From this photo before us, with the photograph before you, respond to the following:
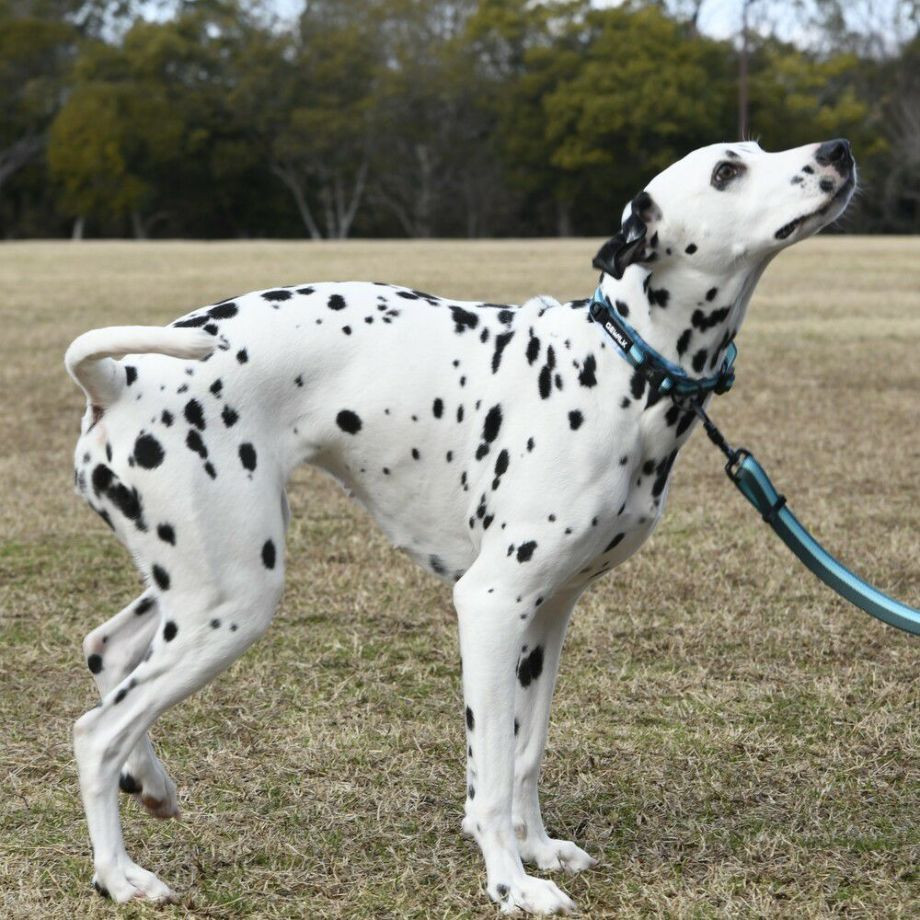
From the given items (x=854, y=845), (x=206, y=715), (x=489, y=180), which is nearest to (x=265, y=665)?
(x=206, y=715)

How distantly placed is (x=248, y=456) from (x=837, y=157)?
146 cm

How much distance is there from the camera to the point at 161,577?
3.23 metres

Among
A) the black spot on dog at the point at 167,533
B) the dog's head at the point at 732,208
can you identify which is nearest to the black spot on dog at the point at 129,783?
the black spot on dog at the point at 167,533

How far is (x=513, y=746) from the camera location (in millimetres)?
3285

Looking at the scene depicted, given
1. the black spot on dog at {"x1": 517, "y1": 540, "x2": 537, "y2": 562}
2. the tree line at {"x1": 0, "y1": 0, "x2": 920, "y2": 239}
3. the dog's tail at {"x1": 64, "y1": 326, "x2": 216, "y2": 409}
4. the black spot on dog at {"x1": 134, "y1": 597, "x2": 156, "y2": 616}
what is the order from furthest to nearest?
the tree line at {"x1": 0, "y1": 0, "x2": 920, "y2": 239} < the black spot on dog at {"x1": 134, "y1": 597, "x2": 156, "y2": 616} < the black spot on dog at {"x1": 517, "y1": 540, "x2": 537, "y2": 562} < the dog's tail at {"x1": 64, "y1": 326, "x2": 216, "y2": 409}

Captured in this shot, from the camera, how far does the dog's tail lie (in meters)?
3.02

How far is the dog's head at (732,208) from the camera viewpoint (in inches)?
121

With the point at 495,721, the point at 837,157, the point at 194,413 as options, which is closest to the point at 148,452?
the point at 194,413

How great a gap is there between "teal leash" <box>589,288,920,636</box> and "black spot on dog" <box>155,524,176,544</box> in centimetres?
108

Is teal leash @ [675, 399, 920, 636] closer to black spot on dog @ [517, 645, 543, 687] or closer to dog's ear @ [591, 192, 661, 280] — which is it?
dog's ear @ [591, 192, 661, 280]

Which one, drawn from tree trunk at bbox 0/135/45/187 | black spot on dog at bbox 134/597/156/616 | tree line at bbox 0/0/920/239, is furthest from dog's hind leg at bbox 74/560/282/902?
tree trunk at bbox 0/135/45/187

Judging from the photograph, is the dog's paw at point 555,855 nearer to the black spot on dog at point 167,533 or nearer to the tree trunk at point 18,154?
the black spot on dog at point 167,533

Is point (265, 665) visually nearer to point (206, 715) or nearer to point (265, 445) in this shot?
point (206, 715)

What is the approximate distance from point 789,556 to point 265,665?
2586mm
